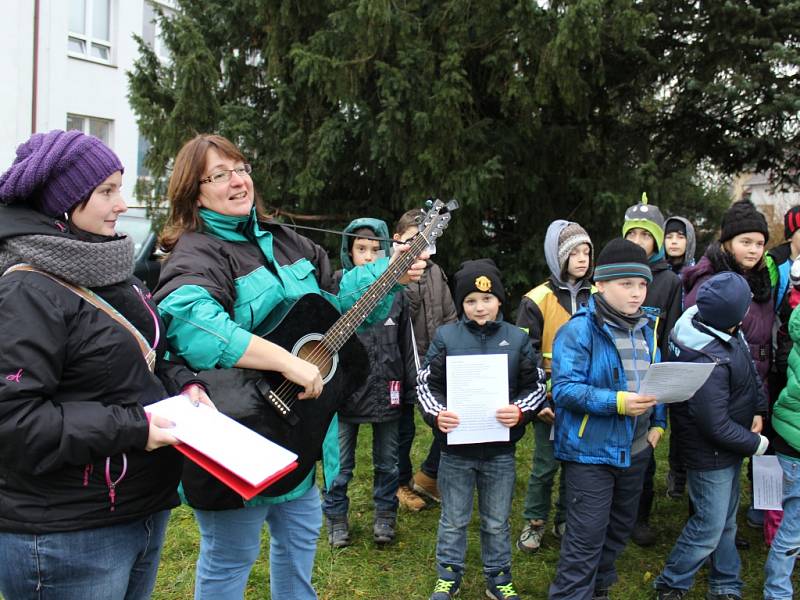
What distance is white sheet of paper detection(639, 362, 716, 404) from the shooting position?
10.6 feet

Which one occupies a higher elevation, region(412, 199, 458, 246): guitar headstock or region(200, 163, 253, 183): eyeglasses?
region(200, 163, 253, 183): eyeglasses

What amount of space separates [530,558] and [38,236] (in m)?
3.62

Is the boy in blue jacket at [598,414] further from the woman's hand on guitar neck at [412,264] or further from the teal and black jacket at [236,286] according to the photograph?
the teal and black jacket at [236,286]

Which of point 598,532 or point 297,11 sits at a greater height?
point 297,11

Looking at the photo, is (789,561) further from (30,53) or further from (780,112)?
(30,53)

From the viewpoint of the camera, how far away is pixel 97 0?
1911cm

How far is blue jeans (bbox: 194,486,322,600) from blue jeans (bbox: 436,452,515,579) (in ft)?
3.94

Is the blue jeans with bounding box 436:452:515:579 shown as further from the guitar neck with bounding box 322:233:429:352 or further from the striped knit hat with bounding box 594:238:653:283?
the guitar neck with bounding box 322:233:429:352

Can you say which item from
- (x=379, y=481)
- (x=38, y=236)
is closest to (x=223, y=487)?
(x=38, y=236)

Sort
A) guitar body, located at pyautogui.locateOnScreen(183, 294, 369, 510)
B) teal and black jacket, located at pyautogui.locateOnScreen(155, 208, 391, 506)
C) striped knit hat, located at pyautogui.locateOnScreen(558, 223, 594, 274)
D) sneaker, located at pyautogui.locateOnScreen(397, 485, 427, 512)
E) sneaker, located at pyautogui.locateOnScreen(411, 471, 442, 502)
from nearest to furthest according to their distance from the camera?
teal and black jacket, located at pyautogui.locateOnScreen(155, 208, 391, 506)
guitar body, located at pyautogui.locateOnScreen(183, 294, 369, 510)
striped knit hat, located at pyautogui.locateOnScreen(558, 223, 594, 274)
sneaker, located at pyautogui.locateOnScreen(397, 485, 427, 512)
sneaker, located at pyautogui.locateOnScreen(411, 471, 442, 502)

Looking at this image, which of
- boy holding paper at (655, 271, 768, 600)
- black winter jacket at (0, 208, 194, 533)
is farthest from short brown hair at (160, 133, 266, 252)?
boy holding paper at (655, 271, 768, 600)

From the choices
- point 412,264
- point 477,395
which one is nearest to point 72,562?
point 412,264

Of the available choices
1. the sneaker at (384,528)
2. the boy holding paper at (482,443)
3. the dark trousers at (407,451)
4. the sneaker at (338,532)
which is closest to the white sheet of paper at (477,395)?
the boy holding paper at (482,443)

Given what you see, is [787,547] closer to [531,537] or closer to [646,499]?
[646,499]
